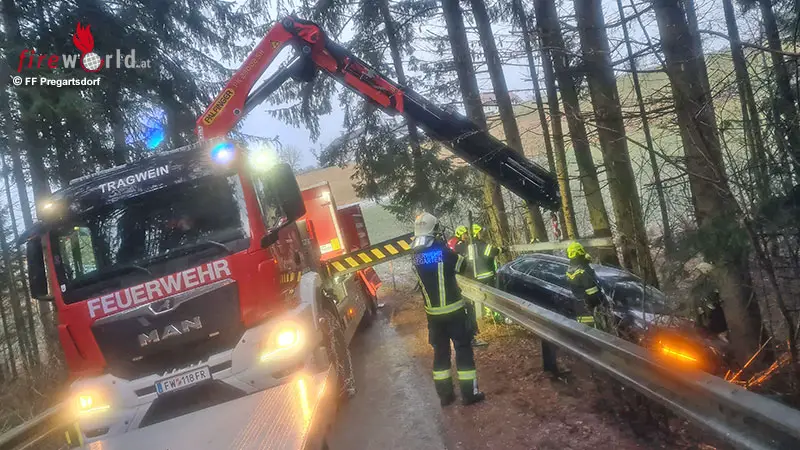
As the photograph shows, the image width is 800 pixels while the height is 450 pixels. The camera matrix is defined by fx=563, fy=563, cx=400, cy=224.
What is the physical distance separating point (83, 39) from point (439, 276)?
9834 mm

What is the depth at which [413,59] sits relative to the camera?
666 inches

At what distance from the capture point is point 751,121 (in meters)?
3.38

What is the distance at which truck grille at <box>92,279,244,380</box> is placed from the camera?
4895mm

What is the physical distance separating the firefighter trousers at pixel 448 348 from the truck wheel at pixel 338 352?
117 cm

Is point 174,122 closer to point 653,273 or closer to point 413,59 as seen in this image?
point 413,59

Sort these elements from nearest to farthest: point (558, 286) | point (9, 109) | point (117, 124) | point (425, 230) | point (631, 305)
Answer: point (425, 230), point (631, 305), point (558, 286), point (9, 109), point (117, 124)

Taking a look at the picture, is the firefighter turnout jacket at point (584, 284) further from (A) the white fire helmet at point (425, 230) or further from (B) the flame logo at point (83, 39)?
(B) the flame logo at point (83, 39)

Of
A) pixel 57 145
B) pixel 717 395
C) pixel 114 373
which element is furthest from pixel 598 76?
pixel 57 145

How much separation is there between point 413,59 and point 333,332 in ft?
40.4

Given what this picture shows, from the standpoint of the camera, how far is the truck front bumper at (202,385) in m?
4.87

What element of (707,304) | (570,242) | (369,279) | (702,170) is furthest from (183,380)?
(369,279)

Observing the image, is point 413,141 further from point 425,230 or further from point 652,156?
point 652,156

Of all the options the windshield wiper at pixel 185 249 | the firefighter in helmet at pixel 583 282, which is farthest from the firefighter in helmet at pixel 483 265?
the windshield wiper at pixel 185 249

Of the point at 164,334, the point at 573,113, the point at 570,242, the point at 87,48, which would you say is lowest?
the point at 570,242
